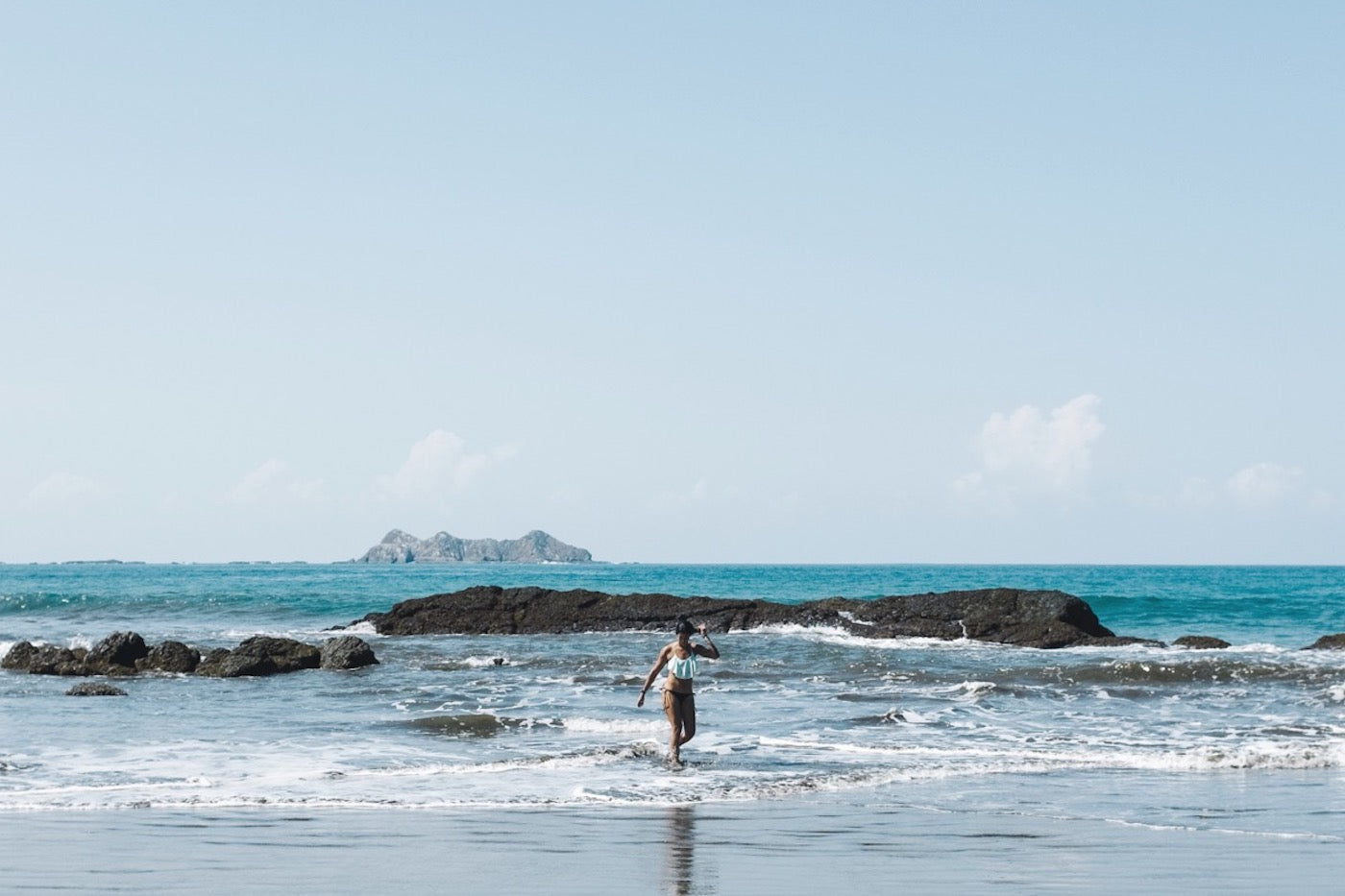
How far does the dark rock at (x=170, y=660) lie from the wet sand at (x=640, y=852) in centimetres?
1651

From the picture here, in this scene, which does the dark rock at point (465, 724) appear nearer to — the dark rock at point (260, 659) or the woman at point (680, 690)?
the woman at point (680, 690)

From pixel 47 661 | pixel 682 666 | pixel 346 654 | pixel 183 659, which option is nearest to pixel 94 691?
pixel 183 659

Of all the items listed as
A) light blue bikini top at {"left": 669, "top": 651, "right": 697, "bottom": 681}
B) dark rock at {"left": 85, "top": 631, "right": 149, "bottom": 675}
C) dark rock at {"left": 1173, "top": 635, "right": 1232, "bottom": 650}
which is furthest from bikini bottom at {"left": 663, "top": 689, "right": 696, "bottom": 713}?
dark rock at {"left": 1173, "top": 635, "right": 1232, "bottom": 650}

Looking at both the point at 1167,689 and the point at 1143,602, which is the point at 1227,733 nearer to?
the point at 1167,689

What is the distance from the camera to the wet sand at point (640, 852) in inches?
379

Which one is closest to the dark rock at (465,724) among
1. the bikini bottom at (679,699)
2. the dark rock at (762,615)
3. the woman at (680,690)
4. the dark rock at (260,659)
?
the woman at (680,690)

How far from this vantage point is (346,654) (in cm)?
2970

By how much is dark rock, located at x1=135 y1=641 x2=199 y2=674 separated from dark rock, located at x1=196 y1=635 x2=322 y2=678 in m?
0.23

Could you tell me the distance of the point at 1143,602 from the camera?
69000mm

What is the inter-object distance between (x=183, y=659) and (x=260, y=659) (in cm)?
175

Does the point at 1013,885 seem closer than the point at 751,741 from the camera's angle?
Yes

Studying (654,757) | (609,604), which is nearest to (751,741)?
(654,757)

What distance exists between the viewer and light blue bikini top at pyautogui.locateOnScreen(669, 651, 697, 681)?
17719mm

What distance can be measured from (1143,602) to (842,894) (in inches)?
2521
